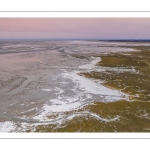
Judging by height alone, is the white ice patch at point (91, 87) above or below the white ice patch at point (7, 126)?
below

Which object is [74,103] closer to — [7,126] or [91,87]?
[91,87]

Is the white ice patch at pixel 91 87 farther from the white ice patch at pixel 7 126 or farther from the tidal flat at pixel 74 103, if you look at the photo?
the white ice patch at pixel 7 126

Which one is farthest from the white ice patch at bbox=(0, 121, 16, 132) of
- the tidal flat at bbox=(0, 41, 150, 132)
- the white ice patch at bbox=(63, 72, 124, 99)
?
the white ice patch at bbox=(63, 72, 124, 99)

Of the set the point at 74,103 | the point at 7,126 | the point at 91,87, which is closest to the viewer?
the point at 7,126

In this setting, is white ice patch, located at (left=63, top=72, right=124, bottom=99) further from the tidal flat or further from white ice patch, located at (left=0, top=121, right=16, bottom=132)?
white ice patch, located at (left=0, top=121, right=16, bottom=132)

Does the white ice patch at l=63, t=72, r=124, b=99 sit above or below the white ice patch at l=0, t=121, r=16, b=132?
below

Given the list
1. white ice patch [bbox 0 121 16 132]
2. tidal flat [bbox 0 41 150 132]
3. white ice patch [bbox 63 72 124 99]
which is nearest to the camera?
white ice patch [bbox 0 121 16 132]

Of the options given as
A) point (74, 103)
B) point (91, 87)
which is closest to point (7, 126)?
point (74, 103)

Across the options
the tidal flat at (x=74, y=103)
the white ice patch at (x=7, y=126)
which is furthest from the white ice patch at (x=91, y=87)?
the white ice patch at (x=7, y=126)
